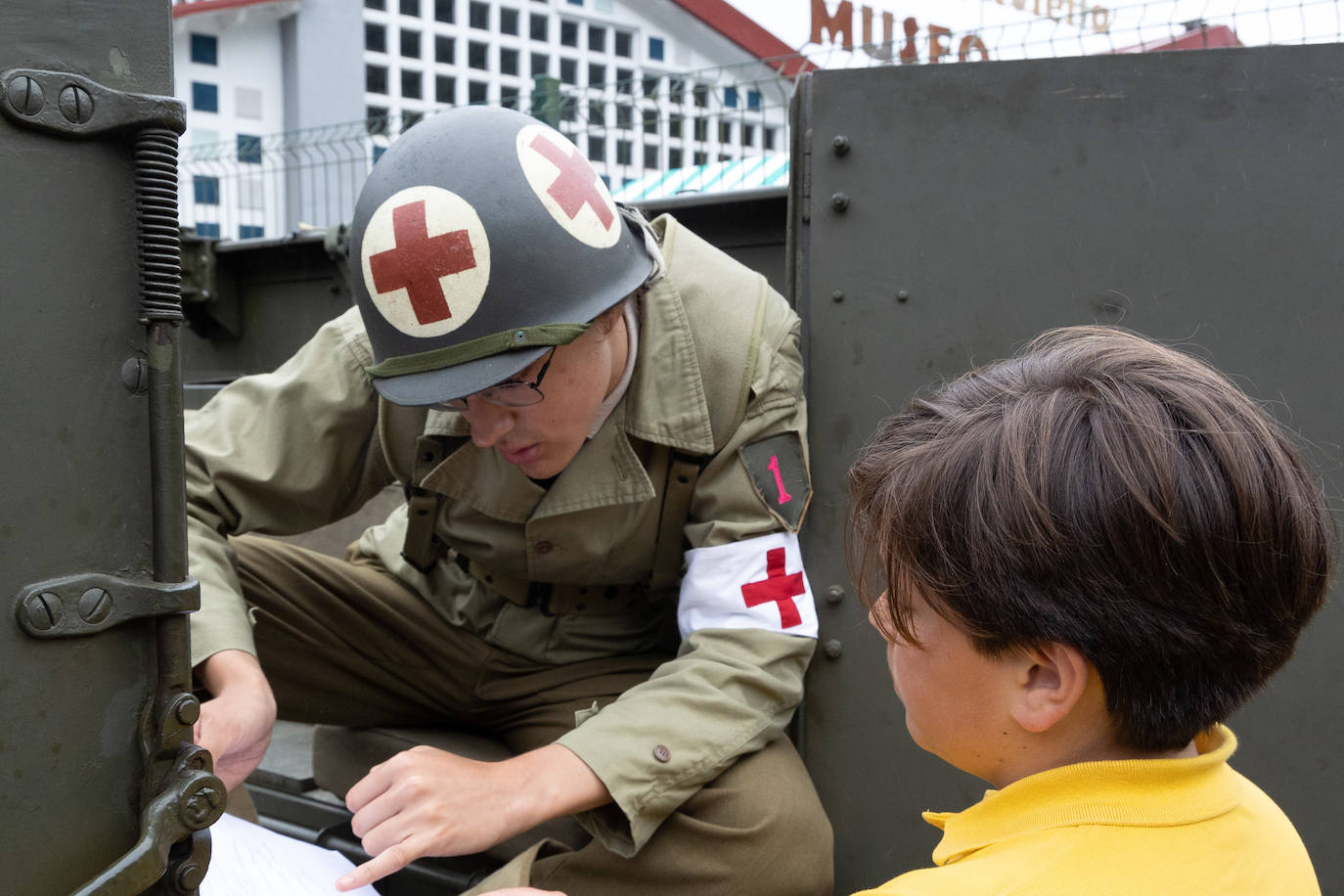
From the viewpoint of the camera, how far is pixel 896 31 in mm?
9844

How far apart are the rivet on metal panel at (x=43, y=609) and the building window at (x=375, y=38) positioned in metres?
15.1

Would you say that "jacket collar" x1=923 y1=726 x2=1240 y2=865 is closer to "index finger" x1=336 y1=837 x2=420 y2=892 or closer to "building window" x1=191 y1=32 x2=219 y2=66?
"index finger" x1=336 y1=837 x2=420 y2=892

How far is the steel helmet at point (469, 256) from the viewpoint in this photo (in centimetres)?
167

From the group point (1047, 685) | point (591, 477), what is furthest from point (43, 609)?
point (591, 477)

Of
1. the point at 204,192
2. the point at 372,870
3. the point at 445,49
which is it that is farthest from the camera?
the point at 445,49

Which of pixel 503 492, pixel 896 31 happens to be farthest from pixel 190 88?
pixel 503 492

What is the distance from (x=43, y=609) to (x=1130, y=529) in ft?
2.63

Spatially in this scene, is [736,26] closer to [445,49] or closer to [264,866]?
[445,49]

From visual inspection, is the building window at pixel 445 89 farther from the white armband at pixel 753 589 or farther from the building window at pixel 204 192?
the white armband at pixel 753 589

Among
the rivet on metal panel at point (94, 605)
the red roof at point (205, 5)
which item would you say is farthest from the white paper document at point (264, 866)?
the red roof at point (205, 5)

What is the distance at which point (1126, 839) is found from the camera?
0.91 metres

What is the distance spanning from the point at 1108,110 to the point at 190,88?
1487 centimetres

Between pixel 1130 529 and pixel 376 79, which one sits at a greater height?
pixel 376 79

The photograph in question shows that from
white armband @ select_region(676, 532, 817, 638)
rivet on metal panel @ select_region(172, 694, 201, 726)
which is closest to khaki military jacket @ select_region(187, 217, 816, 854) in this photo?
white armband @ select_region(676, 532, 817, 638)
